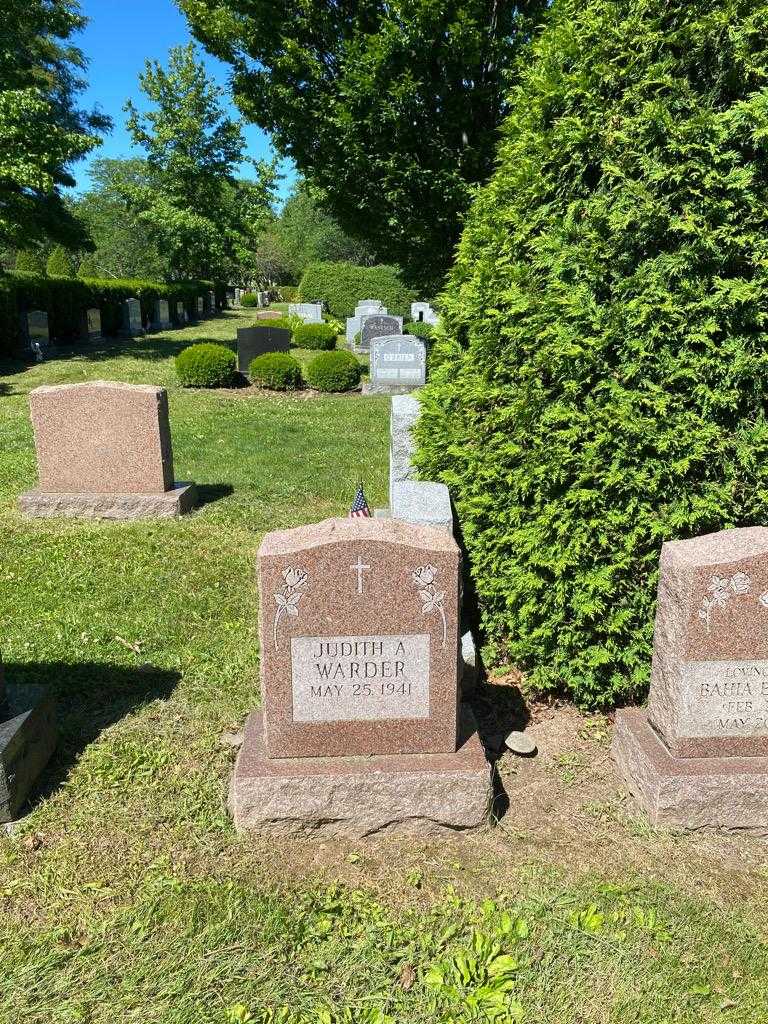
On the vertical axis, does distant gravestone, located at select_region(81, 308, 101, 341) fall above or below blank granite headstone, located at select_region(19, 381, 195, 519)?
above

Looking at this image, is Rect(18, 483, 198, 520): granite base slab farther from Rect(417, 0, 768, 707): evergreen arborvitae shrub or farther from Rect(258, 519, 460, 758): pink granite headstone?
Rect(258, 519, 460, 758): pink granite headstone

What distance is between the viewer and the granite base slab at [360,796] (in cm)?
317

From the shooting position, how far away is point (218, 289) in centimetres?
4534

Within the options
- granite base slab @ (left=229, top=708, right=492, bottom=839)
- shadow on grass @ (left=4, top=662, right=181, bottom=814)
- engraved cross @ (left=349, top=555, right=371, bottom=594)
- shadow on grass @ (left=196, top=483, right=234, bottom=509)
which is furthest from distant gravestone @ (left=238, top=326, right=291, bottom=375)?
granite base slab @ (left=229, top=708, right=492, bottom=839)

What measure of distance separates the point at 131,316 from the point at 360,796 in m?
27.3

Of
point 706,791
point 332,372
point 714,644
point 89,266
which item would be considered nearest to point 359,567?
point 714,644

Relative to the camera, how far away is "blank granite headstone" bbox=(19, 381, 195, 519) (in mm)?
7223

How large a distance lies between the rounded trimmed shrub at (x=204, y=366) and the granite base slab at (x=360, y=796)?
13544mm

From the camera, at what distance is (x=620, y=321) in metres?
3.46

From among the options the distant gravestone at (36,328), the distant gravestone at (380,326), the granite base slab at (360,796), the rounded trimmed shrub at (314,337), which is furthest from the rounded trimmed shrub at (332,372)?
the granite base slab at (360,796)

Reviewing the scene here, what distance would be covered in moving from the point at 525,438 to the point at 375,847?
220 centimetres

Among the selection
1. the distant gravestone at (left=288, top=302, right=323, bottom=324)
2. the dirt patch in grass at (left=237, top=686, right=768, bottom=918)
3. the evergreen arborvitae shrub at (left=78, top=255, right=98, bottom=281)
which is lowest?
the dirt patch in grass at (left=237, top=686, right=768, bottom=918)

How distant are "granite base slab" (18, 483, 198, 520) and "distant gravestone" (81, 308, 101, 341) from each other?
18319mm

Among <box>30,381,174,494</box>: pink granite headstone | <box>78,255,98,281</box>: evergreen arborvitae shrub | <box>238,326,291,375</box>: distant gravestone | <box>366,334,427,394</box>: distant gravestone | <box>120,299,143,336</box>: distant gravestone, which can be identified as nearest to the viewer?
<box>30,381,174,494</box>: pink granite headstone
